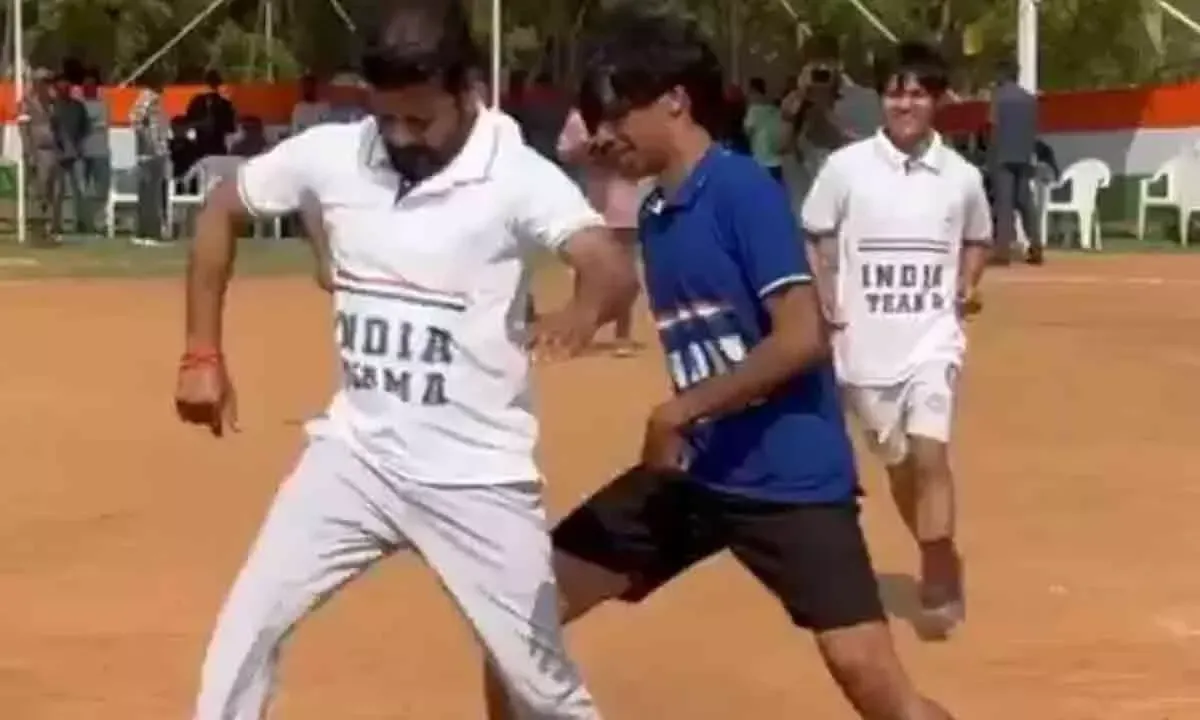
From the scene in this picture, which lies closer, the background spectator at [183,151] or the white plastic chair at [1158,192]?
the background spectator at [183,151]

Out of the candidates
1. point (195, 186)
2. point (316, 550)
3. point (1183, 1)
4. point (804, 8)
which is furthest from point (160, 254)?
point (1183, 1)

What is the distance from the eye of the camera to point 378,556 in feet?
19.3

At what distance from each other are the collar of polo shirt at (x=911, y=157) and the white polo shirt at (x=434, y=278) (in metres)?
3.53

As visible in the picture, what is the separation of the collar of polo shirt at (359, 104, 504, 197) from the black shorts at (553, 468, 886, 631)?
903mm

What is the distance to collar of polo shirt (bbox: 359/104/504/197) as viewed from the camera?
5.64 meters

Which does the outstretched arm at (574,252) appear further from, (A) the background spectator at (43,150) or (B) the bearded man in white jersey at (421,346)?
(A) the background spectator at (43,150)

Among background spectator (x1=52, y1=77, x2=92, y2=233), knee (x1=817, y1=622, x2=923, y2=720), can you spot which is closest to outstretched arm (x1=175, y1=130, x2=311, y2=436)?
knee (x1=817, y1=622, x2=923, y2=720)

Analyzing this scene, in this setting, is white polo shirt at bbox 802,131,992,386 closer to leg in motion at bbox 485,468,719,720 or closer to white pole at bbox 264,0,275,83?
leg in motion at bbox 485,468,719,720

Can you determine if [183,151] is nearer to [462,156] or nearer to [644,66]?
[644,66]

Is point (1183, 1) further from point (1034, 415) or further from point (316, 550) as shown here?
point (316, 550)

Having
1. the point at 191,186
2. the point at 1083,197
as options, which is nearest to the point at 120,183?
the point at 191,186

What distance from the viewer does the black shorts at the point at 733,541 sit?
19.8 ft

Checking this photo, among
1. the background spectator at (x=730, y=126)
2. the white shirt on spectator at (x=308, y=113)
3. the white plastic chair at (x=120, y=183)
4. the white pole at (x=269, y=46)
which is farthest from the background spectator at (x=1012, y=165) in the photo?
the white pole at (x=269, y=46)

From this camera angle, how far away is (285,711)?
773 cm
